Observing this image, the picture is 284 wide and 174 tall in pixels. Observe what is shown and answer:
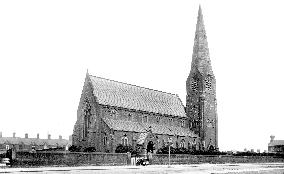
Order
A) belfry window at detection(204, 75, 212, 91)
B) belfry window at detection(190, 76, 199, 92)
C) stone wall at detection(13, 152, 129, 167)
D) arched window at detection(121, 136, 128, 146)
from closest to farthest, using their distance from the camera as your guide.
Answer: stone wall at detection(13, 152, 129, 167)
arched window at detection(121, 136, 128, 146)
belfry window at detection(204, 75, 212, 91)
belfry window at detection(190, 76, 199, 92)

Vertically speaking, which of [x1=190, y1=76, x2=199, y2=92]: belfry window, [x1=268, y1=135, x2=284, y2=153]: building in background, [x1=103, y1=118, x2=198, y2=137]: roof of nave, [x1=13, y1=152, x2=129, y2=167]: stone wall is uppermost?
[x1=190, y1=76, x2=199, y2=92]: belfry window

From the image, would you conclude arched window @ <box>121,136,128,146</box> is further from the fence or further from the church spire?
the church spire

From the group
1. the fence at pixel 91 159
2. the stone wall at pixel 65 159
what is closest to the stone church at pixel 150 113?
the fence at pixel 91 159

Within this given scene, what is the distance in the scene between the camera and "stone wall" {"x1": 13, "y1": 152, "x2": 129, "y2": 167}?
38.2 metres

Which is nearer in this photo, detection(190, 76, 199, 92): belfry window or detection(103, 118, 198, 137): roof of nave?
detection(103, 118, 198, 137): roof of nave

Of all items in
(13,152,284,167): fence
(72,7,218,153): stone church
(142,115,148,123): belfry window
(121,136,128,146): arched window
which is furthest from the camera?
(142,115,148,123): belfry window

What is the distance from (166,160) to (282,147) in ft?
277

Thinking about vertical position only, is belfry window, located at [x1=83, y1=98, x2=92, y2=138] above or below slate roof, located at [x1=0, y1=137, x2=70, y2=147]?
above

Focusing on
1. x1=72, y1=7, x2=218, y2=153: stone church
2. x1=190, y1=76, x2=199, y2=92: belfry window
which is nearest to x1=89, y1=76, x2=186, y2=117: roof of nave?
x1=72, y1=7, x2=218, y2=153: stone church

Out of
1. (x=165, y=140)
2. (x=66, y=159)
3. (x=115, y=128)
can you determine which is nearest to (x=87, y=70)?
(x=115, y=128)

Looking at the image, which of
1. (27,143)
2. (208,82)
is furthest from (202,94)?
(27,143)

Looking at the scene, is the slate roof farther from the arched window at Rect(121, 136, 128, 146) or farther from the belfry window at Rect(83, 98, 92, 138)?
the arched window at Rect(121, 136, 128, 146)

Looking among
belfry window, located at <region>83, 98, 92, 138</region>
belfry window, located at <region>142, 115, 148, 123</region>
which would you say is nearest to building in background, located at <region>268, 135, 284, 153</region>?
belfry window, located at <region>142, 115, 148, 123</region>

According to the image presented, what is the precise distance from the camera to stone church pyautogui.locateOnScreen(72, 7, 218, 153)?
2319 inches
